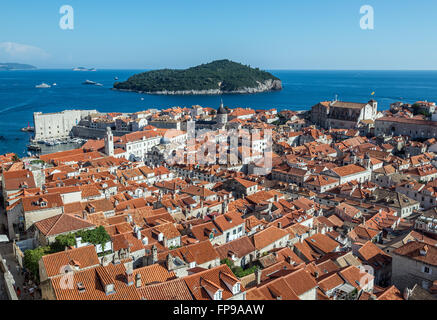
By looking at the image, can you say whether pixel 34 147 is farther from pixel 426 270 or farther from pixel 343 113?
pixel 426 270

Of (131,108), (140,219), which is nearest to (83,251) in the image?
(140,219)

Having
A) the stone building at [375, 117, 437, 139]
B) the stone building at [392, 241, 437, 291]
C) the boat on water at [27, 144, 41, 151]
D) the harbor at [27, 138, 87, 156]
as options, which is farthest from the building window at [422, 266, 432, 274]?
the boat on water at [27, 144, 41, 151]

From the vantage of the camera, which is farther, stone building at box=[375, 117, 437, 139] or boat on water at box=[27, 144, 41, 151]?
boat on water at box=[27, 144, 41, 151]

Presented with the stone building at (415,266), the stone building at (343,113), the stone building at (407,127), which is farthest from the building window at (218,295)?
the stone building at (343,113)

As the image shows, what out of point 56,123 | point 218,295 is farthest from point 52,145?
point 218,295

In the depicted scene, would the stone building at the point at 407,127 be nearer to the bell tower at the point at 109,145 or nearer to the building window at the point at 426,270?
the bell tower at the point at 109,145

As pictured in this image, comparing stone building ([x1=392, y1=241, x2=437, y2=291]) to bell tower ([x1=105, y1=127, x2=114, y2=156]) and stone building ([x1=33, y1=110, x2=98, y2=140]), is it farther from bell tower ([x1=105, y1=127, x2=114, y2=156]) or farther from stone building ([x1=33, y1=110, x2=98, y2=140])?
stone building ([x1=33, y1=110, x2=98, y2=140])

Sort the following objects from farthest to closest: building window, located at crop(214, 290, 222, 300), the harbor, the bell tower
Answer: the harbor, the bell tower, building window, located at crop(214, 290, 222, 300)

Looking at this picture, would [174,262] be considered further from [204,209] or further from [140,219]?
[204,209]
